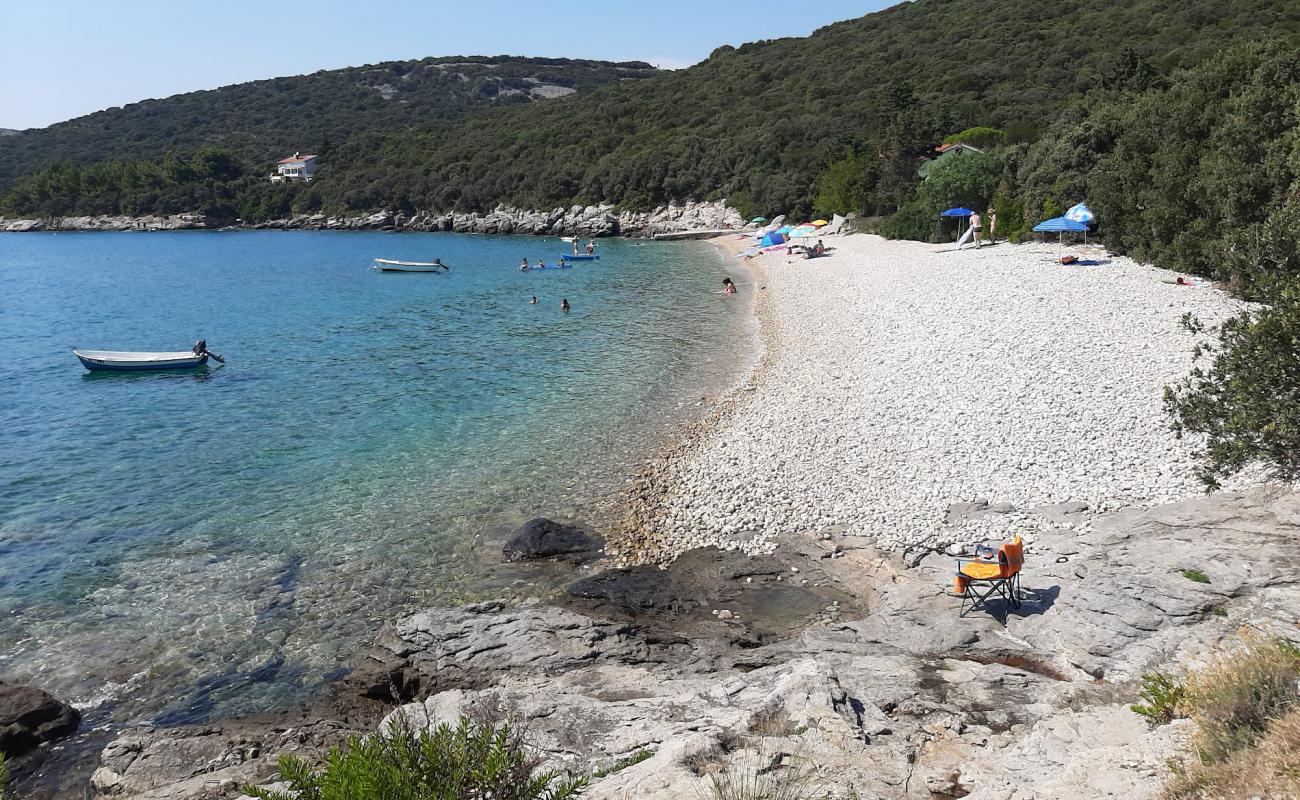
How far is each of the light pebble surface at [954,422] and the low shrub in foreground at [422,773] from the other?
824cm

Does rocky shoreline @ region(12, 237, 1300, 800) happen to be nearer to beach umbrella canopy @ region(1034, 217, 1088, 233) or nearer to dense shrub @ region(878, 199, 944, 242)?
beach umbrella canopy @ region(1034, 217, 1088, 233)

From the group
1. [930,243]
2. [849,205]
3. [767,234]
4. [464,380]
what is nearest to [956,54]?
[849,205]

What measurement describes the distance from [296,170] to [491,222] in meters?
62.3

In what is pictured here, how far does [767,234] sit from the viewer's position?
58406 millimetres

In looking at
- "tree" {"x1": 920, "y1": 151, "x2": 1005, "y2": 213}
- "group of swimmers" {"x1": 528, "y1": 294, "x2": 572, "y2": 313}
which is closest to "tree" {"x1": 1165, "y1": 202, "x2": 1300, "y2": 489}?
"group of swimmers" {"x1": 528, "y1": 294, "x2": 572, "y2": 313}

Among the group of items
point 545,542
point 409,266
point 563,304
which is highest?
point 409,266

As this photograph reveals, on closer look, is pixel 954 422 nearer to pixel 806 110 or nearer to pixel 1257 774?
pixel 1257 774

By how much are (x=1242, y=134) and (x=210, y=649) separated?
97.0 feet

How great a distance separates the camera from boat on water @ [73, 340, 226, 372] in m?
28.6

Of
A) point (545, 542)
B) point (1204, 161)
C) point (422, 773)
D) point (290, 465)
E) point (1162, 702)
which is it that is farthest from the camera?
point (1204, 161)

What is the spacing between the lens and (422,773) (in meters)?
4.79

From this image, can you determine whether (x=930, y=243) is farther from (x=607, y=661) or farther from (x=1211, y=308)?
(x=607, y=661)

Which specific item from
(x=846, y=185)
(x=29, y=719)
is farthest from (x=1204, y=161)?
(x=846, y=185)

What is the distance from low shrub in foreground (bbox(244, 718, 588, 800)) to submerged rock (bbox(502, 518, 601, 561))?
818 centimetres
